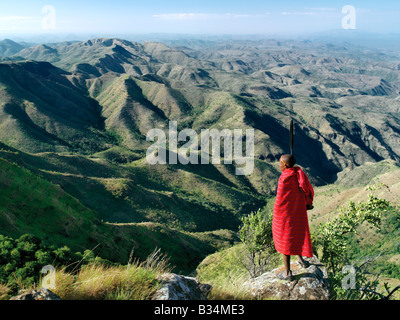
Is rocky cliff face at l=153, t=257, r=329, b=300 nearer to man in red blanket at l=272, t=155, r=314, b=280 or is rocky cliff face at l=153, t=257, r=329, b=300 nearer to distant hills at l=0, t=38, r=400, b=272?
man in red blanket at l=272, t=155, r=314, b=280

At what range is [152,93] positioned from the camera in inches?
7717

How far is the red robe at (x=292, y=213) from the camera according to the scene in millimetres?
6953

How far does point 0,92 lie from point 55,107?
27.8m

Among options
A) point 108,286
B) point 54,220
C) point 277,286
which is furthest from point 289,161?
point 54,220

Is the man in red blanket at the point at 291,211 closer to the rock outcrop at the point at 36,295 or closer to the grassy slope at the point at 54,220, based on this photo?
the rock outcrop at the point at 36,295

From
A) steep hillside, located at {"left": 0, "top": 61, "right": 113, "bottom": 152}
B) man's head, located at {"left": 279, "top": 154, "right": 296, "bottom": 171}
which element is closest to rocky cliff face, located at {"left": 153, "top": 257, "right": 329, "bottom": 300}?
man's head, located at {"left": 279, "top": 154, "right": 296, "bottom": 171}

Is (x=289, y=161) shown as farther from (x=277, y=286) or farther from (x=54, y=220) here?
(x=54, y=220)

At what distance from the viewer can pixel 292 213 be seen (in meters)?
7.02

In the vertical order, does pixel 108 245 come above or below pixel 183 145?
above

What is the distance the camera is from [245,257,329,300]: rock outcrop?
6.55m

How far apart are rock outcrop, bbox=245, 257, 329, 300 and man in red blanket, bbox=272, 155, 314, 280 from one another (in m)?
0.27

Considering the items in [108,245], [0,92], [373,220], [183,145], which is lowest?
[183,145]
